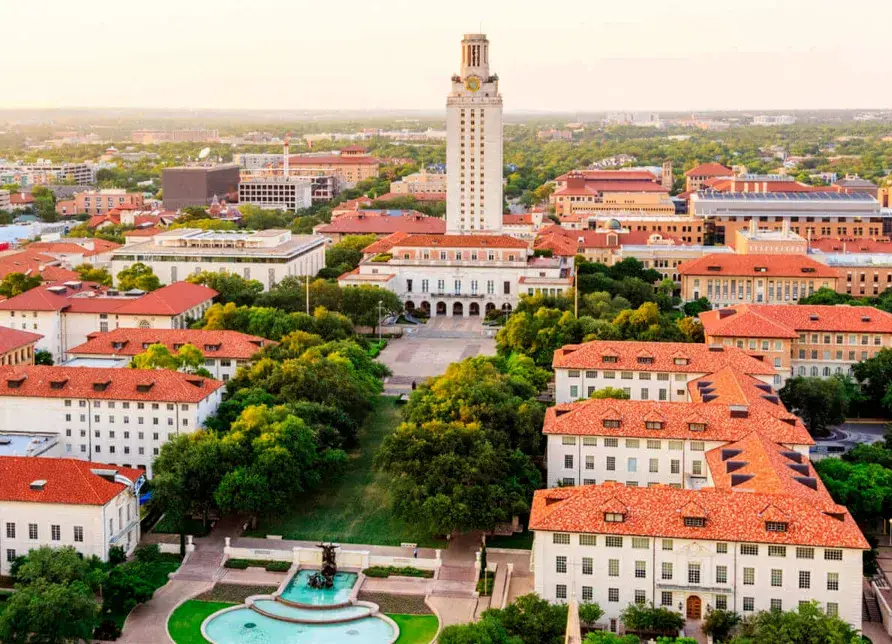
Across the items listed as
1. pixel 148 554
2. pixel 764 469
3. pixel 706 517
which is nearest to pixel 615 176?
pixel 764 469

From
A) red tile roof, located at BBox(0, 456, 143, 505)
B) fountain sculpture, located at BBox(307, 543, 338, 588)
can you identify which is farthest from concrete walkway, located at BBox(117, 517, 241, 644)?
red tile roof, located at BBox(0, 456, 143, 505)

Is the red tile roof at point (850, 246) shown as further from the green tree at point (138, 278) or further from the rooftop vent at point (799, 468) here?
the rooftop vent at point (799, 468)

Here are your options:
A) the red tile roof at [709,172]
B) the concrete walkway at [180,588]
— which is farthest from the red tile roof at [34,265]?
the red tile roof at [709,172]

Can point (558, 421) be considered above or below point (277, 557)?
above

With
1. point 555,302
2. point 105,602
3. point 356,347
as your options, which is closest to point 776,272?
Answer: point 555,302

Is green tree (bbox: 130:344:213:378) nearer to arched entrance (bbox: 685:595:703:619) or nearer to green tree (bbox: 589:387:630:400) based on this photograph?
green tree (bbox: 589:387:630:400)

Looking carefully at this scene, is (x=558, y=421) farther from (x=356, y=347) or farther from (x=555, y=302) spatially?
(x=555, y=302)

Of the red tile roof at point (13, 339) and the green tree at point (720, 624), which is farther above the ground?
the red tile roof at point (13, 339)
